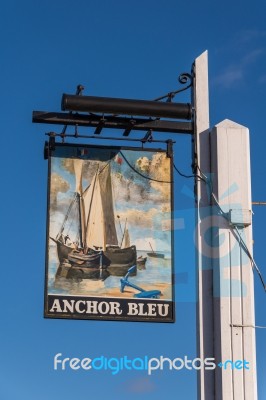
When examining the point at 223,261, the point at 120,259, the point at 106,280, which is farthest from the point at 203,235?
the point at 106,280

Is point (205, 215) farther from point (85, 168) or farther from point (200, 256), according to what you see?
point (85, 168)

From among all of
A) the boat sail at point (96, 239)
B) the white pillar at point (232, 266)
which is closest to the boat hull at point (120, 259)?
the boat sail at point (96, 239)

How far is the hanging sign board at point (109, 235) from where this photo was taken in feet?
34.7

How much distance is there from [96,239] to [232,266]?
144 cm

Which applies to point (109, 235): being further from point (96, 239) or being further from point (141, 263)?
point (141, 263)

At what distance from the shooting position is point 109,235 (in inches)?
425

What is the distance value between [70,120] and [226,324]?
2.64 metres

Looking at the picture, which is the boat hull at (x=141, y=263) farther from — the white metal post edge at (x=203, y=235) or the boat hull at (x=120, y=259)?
the white metal post edge at (x=203, y=235)

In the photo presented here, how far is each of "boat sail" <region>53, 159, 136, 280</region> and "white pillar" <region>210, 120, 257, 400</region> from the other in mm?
973

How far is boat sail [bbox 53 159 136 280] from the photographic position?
10.6m

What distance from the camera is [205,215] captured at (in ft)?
36.7

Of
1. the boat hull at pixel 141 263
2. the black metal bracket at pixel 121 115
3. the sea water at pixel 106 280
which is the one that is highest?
the black metal bracket at pixel 121 115

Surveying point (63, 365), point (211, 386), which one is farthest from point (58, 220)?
point (211, 386)

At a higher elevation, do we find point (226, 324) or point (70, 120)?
point (70, 120)
